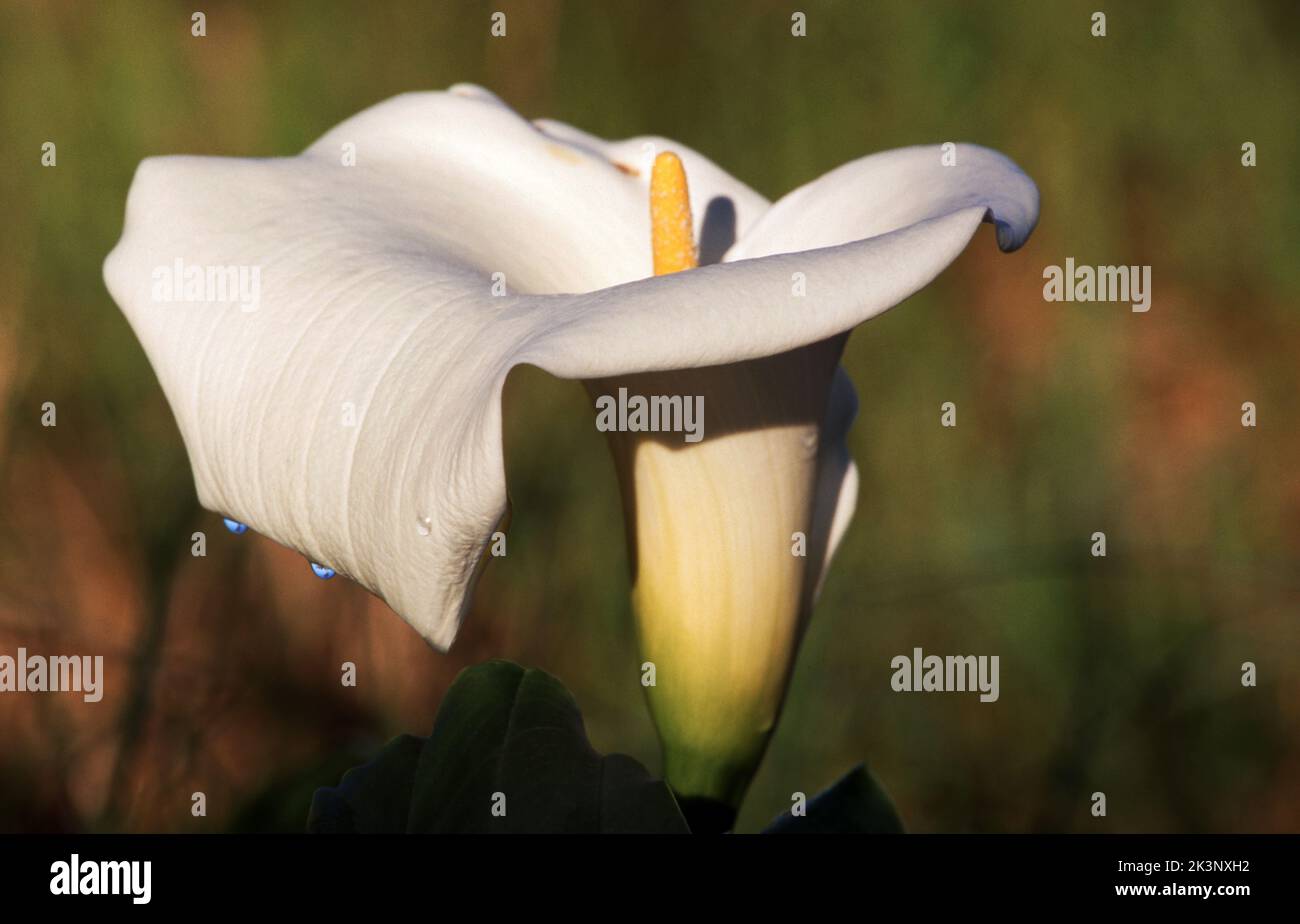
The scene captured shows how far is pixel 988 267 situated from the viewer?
141 centimetres

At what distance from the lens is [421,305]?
39 cm

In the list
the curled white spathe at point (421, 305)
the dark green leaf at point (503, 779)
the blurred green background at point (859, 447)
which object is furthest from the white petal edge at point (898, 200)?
the blurred green background at point (859, 447)

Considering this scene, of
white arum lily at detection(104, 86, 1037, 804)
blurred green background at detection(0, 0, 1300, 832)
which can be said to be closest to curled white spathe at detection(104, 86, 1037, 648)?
white arum lily at detection(104, 86, 1037, 804)

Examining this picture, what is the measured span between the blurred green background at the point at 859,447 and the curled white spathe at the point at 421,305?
1.65ft

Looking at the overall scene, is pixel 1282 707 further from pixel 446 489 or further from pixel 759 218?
pixel 446 489

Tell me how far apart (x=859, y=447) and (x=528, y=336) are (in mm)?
958

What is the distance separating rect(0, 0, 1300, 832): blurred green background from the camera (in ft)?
3.54

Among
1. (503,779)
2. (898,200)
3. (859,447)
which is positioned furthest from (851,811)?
(859,447)

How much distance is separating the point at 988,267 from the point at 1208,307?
0.25 metres

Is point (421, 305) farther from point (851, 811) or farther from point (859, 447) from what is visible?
point (859, 447)

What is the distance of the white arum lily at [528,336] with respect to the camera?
0.34 metres

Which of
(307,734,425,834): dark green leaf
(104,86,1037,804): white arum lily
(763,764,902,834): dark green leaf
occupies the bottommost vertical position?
(763,764,902,834): dark green leaf

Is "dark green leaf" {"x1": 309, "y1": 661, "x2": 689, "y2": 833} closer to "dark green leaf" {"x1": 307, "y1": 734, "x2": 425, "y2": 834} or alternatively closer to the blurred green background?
"dark green leaf" {"x1": 307, "y1": 734, "x2": 425, "y2": 834}

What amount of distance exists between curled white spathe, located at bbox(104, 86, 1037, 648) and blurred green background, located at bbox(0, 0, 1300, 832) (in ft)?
1.65
